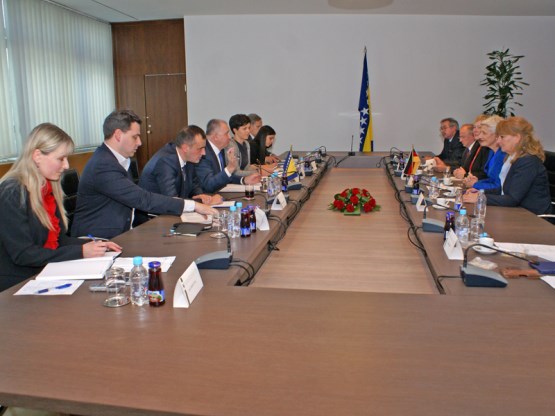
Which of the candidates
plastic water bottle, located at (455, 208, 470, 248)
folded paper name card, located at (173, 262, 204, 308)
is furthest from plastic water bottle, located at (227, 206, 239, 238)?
plastic water bottle, located at (455, 208, 470, 248)

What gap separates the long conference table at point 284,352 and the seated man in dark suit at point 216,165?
196cm

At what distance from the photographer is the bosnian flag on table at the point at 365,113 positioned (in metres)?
8.86

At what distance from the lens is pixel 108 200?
300 cm

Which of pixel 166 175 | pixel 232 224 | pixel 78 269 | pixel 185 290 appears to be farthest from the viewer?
pixel 166 175

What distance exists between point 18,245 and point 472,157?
4778 millimetres

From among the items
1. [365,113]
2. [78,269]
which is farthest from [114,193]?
[365,113]

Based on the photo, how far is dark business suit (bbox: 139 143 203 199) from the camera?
11.6ft

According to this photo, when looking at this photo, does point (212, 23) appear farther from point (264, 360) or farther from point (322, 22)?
point (264, 360)

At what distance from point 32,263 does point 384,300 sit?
4.61ft

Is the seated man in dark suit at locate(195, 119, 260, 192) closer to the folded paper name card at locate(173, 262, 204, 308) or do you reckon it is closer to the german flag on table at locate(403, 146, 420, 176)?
the german flag on table at locate(403, 146, 420, 176)

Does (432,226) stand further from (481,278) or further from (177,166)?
(177,166)

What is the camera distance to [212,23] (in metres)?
9.05

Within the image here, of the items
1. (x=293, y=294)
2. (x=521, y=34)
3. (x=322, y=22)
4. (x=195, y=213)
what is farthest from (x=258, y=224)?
(x=521, y=34)

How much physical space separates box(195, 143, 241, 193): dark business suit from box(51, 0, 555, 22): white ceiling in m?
4.02
